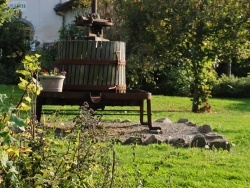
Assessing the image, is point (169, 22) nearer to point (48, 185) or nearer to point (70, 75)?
point (70, 75)

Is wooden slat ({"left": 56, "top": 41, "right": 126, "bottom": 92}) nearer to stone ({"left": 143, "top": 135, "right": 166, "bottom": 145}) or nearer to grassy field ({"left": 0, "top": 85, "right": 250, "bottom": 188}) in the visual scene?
stone ({"left": 143, "top": 135, "right": 166, "bottom": 145})

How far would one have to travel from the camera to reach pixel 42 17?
39.0 meters

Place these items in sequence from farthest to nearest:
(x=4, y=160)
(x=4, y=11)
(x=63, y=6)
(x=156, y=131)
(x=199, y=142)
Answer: (x=63, y=6) < (x=4, y=11) < (x=156, y=131) < (x=199, y=142) < (x=4, y=160)

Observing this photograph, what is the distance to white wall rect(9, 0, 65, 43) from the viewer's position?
3862 cm

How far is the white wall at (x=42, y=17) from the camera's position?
38.6m

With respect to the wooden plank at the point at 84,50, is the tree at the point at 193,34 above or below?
above

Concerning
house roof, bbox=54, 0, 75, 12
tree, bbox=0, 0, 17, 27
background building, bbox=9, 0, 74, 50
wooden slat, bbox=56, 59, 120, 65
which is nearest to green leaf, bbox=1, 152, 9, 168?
wooden slat, bbox=56, 59, 120, 65

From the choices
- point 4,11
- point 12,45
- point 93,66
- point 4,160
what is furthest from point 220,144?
point 12,45

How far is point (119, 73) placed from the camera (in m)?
10.7

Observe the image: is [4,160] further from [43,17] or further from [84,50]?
[43,17]

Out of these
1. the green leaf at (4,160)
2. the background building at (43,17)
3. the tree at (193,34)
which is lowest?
the green leaf at (4,160)

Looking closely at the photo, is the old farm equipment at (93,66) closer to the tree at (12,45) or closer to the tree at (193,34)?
the tree at (193,34)

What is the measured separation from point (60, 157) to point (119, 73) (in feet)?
22.8

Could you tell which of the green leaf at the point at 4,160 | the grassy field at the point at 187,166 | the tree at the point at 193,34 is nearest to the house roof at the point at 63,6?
the tree at the point at 193,34
